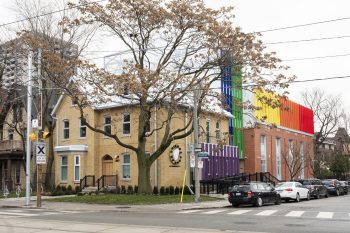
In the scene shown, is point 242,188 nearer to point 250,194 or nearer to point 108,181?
point 250,194

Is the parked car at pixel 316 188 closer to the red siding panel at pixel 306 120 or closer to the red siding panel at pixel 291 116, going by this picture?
the red siding panel at pixel 291 116

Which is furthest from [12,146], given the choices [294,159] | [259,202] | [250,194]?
[294,159]

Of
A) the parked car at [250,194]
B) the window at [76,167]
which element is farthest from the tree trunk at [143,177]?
the window at [76,167]

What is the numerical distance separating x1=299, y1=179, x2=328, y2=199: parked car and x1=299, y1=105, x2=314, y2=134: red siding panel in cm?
2301

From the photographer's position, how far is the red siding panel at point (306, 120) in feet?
205

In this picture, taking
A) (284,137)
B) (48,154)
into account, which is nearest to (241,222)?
(48,154)

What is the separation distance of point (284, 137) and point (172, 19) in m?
31.7

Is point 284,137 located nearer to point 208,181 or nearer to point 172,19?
point 208,181

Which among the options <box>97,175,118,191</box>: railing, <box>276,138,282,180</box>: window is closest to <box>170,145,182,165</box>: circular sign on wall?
<box>97,175,118,191</box>: railing

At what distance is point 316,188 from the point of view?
3716 centimetres

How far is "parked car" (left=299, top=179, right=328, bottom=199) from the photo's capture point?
36369 mm

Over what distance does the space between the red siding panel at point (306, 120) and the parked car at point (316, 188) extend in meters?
23.0

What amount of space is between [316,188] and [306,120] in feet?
91.9

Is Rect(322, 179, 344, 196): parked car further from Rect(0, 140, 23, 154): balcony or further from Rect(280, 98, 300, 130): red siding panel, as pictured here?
Rect(0, 140, 23, 154): balcony
